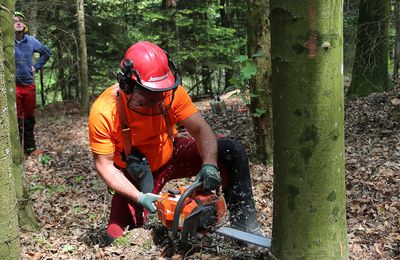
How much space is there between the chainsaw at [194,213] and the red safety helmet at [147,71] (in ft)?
2.82

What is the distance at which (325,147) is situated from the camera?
6.60 ft

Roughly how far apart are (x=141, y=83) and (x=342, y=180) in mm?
1818

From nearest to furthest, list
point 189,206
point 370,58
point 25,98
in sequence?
point 189,206 → point 25,98 → point 370,58

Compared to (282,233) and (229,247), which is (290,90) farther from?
(229,247)

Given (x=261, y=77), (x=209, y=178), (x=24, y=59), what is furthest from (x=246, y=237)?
(x=24, y=59)

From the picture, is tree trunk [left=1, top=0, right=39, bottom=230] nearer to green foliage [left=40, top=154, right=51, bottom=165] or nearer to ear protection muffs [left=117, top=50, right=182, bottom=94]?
ear protection muffs [left=117, top=50, right=182, bottom=94]

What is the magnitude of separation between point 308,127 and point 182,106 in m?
1.96

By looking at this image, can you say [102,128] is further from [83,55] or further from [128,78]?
[83,55]

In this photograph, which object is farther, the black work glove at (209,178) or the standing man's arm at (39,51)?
the standing man's arm at (39,51)

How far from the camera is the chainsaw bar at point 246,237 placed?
2764mm

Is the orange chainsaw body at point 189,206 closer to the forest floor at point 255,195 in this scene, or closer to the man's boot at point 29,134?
the forest floor at point 255,195

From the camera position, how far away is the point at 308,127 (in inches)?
78.2

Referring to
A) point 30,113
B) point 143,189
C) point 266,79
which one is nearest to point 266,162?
point 266,79

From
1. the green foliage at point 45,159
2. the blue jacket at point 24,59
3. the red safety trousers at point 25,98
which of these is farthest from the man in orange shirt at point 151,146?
the blue jacket at point 24,59
